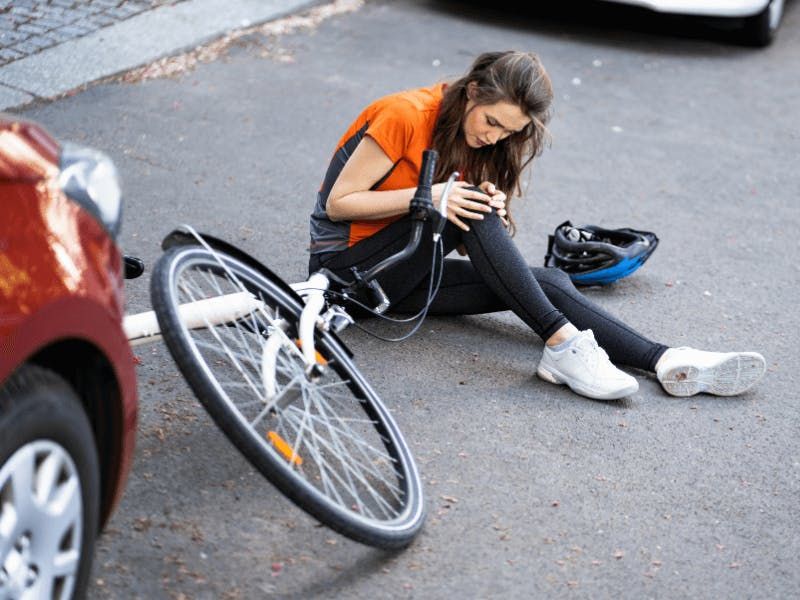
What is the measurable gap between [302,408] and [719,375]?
1622 millimetres

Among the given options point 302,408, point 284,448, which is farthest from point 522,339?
point 284,448

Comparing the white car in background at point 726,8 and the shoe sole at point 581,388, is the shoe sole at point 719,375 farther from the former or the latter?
the white car in background at point 726,8

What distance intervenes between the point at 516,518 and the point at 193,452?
3.10ft

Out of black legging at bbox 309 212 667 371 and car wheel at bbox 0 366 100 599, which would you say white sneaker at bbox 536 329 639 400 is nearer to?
black legging at bbox 309 212 667 371

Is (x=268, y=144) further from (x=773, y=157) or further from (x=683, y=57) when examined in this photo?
(x=683, y=57)

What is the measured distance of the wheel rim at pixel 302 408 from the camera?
3248mm

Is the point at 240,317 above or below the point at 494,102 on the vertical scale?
below

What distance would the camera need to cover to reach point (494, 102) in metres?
3.90

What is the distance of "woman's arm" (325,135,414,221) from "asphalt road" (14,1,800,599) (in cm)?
53

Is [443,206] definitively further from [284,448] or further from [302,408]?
[284,448]

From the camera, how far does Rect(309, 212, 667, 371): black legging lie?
409 cm

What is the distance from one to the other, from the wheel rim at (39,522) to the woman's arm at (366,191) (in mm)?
1799

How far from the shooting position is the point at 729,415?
13.7 feet

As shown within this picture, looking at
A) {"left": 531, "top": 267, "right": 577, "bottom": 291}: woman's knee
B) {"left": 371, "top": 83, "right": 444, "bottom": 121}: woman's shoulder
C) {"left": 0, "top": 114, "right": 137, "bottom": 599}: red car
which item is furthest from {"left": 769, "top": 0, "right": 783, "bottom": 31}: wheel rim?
{"left": 0, "top": 114, "right": 137, "bottom": 599}: red car
